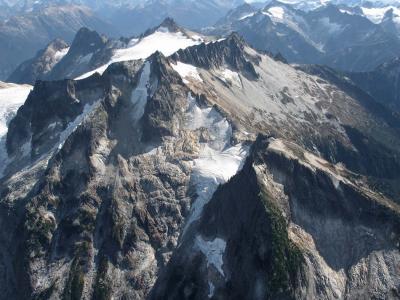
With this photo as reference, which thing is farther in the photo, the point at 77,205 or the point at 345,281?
the point at 77,205

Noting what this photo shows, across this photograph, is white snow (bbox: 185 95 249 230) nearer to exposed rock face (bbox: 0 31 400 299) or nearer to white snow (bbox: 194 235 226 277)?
exposed rock face (bbox: 0 31 400 299)

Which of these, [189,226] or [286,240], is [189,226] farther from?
[286,240]

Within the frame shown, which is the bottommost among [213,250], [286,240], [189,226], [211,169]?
[189,226]

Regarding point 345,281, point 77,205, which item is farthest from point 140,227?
point 345,281

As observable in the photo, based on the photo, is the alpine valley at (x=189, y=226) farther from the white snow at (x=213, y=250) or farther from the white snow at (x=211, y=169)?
the white snow at (x=211, y=169)

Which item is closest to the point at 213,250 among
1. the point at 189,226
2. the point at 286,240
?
the point at 189,226

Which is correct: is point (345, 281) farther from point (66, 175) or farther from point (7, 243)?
point (7, 243)

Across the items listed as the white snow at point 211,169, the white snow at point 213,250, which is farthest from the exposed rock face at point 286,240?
the white snow at point 211,169

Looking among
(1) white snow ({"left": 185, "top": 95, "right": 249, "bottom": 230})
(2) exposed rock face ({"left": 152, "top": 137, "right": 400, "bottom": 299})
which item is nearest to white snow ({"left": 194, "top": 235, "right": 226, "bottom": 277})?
(2) exposed rock face ({"left": 152, "top": 137, "right": 400, "bottom": 299})
